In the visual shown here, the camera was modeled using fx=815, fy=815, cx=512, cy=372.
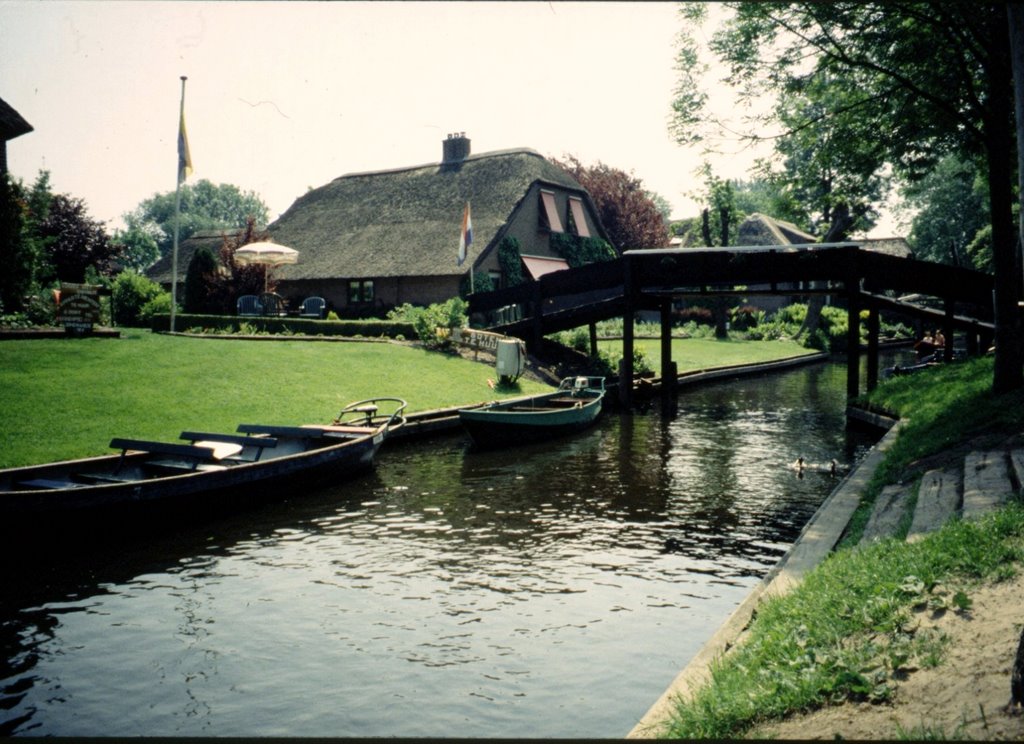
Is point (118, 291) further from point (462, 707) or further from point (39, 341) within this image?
point (462, 707)

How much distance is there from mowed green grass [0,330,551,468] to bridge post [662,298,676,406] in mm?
3912

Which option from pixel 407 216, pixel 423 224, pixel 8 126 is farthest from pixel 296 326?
pixel 407 216

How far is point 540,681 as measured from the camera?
684 cm

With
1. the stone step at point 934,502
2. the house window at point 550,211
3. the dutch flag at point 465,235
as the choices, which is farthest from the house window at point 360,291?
the stone step at point 934,502

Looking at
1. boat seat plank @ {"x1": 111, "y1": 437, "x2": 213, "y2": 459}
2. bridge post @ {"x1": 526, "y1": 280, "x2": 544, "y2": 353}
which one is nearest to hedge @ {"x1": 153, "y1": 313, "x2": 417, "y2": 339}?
bridge post @ {"x1": 526, "y1": 280, "x2": 544, "y2": 353}

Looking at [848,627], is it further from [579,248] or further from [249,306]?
[579,248]

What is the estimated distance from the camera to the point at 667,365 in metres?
26.6

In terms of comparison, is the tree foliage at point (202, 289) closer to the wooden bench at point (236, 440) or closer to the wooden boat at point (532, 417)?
the wooden boat at point (532, 417)

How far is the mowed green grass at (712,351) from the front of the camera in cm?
3606

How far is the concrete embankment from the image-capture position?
17.0 ft

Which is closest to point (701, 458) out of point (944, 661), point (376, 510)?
point (376, 510)

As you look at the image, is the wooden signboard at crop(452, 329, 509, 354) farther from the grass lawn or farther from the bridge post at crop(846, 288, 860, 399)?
the bridge post at crop(846, 288, 860, 399)

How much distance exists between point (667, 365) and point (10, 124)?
2099cm

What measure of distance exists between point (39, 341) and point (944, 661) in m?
20.5
